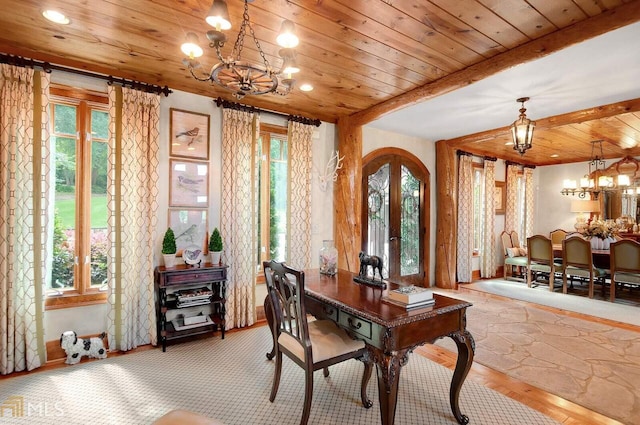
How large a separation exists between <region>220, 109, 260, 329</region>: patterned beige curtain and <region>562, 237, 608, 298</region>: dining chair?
5.46 metres

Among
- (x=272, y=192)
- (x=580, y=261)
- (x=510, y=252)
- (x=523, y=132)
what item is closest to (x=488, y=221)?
(x=510, y=252)

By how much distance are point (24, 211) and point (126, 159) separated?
0.91 m

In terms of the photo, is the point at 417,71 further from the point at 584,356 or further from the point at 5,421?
the point at 5,421

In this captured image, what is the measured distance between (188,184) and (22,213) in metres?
1.41

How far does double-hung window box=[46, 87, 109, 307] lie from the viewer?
2.99m

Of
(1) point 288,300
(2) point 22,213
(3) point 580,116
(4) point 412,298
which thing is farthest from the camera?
(3) point 580,116

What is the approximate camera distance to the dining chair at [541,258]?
5801mm

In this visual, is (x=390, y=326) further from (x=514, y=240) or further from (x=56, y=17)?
(x=514, y=240)

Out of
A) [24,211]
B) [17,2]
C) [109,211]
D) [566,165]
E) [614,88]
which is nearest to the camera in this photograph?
[17,2]

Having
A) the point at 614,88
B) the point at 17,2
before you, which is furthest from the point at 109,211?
the point at 614,88

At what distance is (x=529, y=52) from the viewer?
251 cm

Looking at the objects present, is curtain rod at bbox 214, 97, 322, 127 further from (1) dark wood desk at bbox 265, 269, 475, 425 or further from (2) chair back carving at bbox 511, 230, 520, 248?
(2) chair back carving at bbox 511, 230, 520, 248

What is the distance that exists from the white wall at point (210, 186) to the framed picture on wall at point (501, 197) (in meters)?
4.59

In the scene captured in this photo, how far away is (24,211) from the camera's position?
8.89ft
